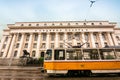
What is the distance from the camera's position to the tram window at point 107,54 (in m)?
11.0

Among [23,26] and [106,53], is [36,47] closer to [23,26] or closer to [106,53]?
[23,26]

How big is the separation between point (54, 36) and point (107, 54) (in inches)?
1587

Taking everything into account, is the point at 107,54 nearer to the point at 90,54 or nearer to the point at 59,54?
the point at 90,54

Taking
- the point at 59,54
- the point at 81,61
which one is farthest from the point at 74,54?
the point at 59,54

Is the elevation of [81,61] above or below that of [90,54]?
below

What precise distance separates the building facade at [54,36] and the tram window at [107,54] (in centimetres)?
3676

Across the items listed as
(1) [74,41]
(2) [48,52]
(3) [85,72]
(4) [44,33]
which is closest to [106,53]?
(3) [85,72]

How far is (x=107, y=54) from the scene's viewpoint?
1116 cm

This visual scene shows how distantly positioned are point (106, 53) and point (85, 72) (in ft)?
8.61

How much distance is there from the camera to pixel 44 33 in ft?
165

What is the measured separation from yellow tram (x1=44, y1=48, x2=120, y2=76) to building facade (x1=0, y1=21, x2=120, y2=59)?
3680 cm

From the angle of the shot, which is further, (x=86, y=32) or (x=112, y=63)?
(x=86, y=32)

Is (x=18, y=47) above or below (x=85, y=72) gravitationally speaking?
above

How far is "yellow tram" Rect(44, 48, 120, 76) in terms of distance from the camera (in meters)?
10.6
